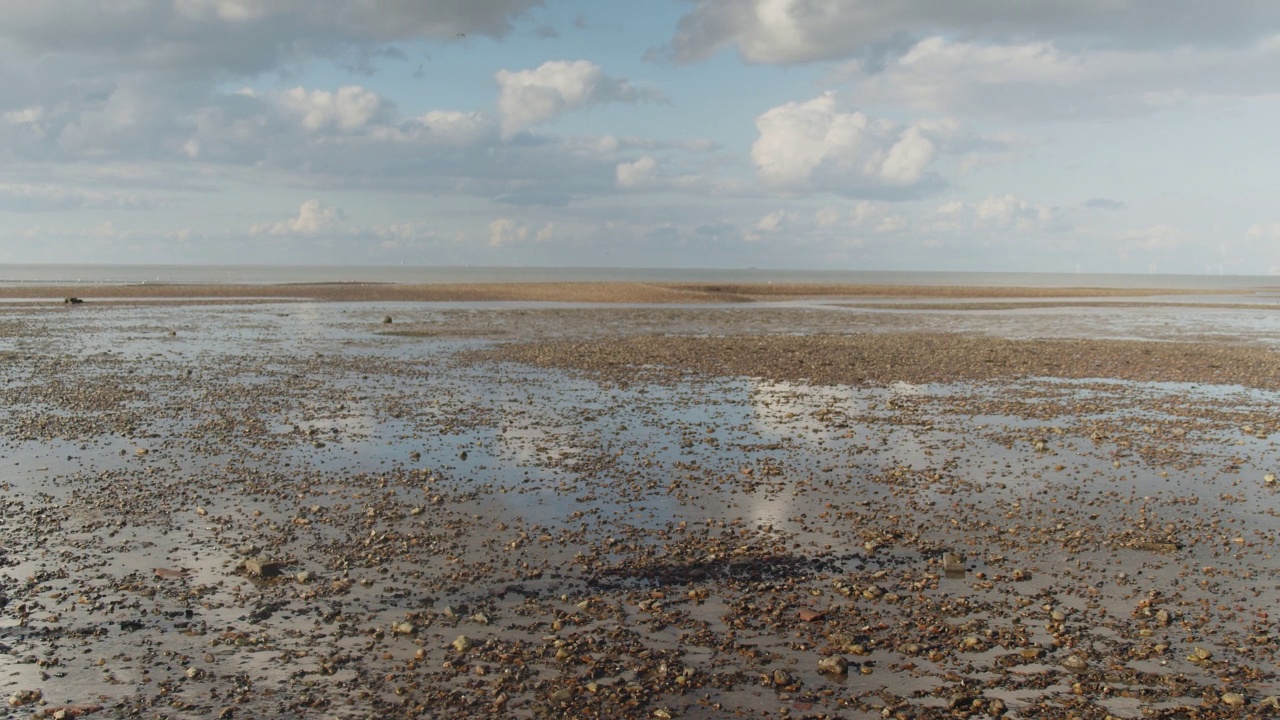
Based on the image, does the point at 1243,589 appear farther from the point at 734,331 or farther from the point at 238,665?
the point at 734,331

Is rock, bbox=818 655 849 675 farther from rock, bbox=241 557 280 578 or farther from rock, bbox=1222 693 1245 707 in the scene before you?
rock, bbox=241 557 280 578

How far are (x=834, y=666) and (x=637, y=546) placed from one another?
13.0 ft

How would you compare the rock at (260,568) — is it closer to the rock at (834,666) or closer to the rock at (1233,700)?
the rock at (834,666)

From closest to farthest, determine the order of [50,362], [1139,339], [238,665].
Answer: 1. [238,665]
2. [50,362]
3. [1139,339]

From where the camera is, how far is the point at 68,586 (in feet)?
32.5

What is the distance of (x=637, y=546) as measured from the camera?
11.6m

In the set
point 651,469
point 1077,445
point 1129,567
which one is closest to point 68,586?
point 651,469

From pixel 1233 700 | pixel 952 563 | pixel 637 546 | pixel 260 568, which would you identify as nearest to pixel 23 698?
pixel 260 568

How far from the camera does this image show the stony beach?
783cm

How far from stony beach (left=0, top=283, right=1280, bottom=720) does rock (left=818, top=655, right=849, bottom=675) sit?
3 cm

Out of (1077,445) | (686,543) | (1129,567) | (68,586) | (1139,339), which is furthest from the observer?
(1139,339)

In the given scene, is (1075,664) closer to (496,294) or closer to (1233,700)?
Result: (1233,700)

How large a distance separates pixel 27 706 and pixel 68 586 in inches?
117

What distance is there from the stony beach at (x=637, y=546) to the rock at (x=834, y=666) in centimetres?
3
